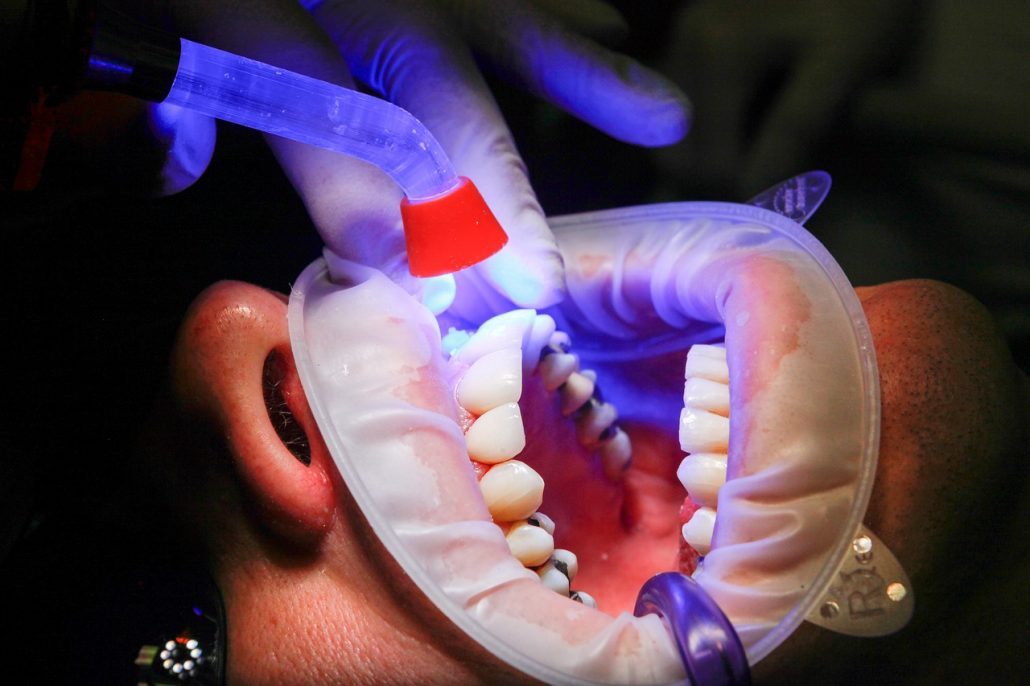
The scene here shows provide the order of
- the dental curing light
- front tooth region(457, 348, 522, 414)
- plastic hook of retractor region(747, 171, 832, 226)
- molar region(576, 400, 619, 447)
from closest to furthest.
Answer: the dental curing light, front tooth region(457, 348, 522, 414), plastic hook of retractor region(747, 171, 832, 226), molar region(576, 400, 619, 447)

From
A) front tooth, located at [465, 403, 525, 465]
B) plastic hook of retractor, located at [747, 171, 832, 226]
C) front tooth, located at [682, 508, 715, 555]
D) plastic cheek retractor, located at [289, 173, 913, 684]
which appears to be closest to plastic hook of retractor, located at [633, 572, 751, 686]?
plastic cheek retractor, located at [289, 173, 913, 684]

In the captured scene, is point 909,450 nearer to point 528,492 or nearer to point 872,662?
point 872,662

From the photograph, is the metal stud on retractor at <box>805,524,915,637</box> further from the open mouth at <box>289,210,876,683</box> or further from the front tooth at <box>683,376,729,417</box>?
the front tooth at <box>683,376,729,417</box>

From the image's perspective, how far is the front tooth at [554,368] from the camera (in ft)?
3.43

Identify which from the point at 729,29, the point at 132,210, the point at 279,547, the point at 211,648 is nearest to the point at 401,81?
the point at 132,210

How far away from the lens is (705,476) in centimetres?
87

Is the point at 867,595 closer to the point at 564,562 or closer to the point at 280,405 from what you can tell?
the point at 564,562

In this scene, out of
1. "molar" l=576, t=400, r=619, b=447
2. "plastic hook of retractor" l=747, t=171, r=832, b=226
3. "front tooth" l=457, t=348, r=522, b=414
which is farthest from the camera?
"molar" l=576, t=400, r=619, b=447

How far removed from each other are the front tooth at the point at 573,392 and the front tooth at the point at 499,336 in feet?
0.44

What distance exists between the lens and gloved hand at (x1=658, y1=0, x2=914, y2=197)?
44.4 inches

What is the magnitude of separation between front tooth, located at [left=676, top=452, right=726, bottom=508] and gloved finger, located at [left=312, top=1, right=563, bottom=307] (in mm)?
237

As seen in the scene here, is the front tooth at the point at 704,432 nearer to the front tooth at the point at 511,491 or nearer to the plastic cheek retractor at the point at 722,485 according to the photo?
the plastic cheek retractor at the point at 722,485

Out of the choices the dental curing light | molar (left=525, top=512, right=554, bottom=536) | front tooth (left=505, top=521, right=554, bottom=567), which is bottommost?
molar (left=525, top=512, right=554, bottom=536)

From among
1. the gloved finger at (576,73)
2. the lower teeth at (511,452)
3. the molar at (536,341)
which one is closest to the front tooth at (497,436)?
the lower teeth at (511,452)
